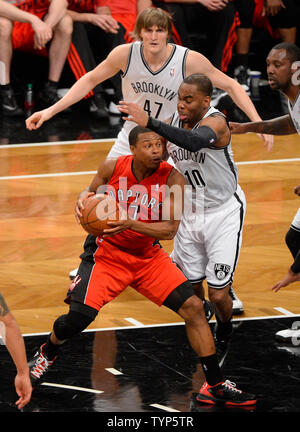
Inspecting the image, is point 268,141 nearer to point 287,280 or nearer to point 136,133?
point 287,280

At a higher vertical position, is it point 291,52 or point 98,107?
point 291,52

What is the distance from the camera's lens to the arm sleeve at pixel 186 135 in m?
4.56

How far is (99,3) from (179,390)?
6431mm

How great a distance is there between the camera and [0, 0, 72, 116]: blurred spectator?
967cm

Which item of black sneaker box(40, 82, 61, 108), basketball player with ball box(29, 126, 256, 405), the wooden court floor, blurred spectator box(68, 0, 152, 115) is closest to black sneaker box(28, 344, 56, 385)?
basketball player with ball box(29, 126, 256, 405)

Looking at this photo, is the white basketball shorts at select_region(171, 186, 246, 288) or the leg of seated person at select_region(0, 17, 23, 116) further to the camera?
the leg of seated person at select_region(0, 17, 23, 116)

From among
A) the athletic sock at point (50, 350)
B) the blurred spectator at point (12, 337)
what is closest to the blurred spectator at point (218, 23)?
the athletic sock at point (50, 350)

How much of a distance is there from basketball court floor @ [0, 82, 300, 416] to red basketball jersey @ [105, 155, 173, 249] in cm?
76

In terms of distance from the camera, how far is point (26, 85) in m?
10.4

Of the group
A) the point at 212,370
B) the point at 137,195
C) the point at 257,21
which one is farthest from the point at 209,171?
the point at 257,21

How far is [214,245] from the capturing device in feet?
17.2

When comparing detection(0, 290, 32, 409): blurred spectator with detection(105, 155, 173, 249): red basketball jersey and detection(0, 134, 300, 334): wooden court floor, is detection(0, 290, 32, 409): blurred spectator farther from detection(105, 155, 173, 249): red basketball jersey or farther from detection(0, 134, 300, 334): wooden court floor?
detection(0, 134, 300, 334): wooden court floor

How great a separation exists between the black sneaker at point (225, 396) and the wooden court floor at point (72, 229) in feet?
3.66

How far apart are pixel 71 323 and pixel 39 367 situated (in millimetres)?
349
